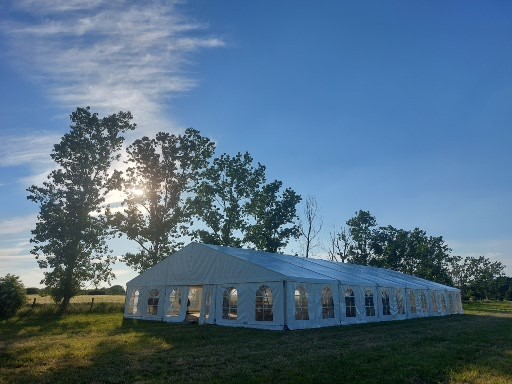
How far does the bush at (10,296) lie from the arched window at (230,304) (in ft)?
41.5

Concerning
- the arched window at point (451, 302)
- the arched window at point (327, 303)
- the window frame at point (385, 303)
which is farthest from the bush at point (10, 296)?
the arched window at point (451, 302)

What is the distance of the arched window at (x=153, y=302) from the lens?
841 inches

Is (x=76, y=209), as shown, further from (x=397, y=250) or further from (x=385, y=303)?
→ (x=397, y=250)

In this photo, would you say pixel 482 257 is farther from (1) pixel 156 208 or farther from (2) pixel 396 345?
(2) pixel 396 345

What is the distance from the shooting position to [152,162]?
3241 centimetres

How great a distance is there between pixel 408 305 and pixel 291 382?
64.4ft

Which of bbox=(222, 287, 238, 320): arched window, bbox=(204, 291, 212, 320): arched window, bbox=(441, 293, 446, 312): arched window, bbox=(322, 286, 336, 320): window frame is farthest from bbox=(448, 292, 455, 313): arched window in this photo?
bbox=(204, 291, 212, 320): arched window

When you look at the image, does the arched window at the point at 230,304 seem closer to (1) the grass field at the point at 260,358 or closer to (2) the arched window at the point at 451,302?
(1) the grass field at the point at 260,358

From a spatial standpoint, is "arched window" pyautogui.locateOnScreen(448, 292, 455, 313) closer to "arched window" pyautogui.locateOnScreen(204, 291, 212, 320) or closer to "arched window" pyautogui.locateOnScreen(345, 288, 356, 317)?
"arched window" pyautogui.locateOnScreen(345, 288, 356, 317)

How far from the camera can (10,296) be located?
69.4 ft

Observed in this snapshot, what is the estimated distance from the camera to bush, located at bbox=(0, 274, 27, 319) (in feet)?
68.5

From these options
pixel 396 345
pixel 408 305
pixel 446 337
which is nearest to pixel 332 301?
pixel 446 337

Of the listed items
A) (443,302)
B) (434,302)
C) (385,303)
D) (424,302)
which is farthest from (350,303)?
(443,302)

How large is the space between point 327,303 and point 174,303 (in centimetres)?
855
